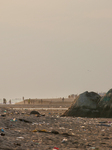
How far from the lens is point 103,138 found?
8.73 m

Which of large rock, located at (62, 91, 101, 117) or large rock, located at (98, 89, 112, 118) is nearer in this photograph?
large rock, located at (98, 89, 112, 118)

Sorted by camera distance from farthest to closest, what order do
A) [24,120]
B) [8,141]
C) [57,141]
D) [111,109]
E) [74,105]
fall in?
[74,105]
[111,109]
[24,120]
[57,141]
[8,141]

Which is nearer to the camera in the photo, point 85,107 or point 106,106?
point 106,106

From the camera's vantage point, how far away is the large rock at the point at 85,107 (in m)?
17.7

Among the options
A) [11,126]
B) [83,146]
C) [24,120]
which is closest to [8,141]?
[83,146]

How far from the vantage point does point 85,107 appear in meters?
17.9

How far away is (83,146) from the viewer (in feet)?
24.1

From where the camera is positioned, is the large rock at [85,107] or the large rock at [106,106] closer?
the large rock at [106,106]

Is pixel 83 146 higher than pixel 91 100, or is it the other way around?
pixel 91 100

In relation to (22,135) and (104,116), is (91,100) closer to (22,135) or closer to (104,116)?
(104,116)

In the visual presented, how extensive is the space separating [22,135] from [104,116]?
9735mm

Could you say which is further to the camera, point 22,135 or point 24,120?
point 24,120

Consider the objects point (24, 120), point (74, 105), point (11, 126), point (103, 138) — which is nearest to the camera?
point (103, 138)

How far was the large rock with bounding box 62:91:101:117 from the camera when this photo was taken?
57.9 feet
